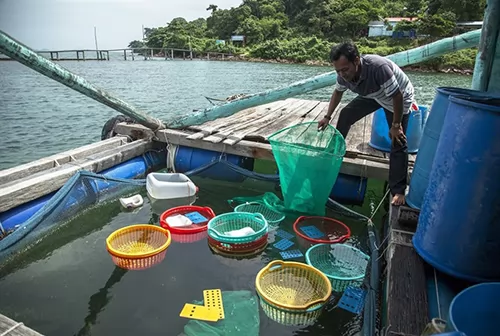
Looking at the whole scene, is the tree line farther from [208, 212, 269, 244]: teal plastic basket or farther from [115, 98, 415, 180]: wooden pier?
[208, 212, 269, 244]: teal plastic basket

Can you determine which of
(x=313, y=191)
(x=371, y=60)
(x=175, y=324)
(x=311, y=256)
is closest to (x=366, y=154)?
(x=313, y=191)

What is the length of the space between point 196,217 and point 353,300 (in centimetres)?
202

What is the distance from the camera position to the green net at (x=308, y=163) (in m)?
3.82

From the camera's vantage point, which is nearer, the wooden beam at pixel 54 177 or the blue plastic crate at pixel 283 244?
the wooden beam at pixel 54 177

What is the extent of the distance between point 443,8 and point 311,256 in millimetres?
57098

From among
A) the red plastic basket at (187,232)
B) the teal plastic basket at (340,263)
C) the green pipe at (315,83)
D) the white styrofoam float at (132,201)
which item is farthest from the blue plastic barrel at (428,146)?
the white styrofoam float at (132,201)

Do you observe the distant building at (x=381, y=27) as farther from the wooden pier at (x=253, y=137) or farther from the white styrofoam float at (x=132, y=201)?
the white styrofoam float at (x=132, y=201)

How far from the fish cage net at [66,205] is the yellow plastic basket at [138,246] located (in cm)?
78

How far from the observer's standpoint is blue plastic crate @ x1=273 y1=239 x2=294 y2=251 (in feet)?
12.2

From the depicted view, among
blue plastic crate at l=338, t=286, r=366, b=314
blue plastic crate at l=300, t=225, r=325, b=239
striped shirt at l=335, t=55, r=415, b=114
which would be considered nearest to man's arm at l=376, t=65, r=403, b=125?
striped shirt at l=335, t=55, r=415, b=114

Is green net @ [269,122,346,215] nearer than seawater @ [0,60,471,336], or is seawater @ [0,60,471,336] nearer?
seawater @ [0,60,471,336]

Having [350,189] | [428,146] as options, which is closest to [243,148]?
[350,189]

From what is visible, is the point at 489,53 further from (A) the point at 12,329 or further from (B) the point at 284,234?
(A) the point at 12,329

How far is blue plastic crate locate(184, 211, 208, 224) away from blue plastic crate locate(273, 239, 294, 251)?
0.91 meters
